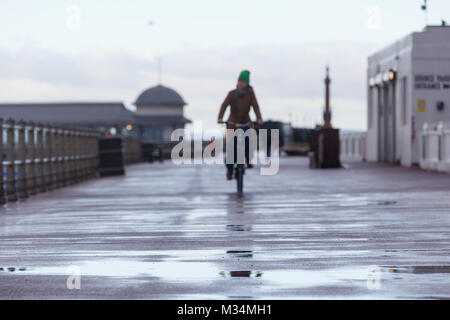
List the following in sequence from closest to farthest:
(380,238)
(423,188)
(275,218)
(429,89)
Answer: (380,238) → (275,218) → (423,188) → (429,89)

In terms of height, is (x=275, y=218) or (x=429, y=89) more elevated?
(x=429, y=89)

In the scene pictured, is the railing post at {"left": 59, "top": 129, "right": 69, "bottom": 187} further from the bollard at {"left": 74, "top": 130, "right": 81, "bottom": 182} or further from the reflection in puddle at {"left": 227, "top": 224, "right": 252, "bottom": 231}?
the reflection in puddle at {"left": 227, "top": 224, "right": 252, "bottom": 231}

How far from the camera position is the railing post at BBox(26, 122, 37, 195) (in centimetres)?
1933

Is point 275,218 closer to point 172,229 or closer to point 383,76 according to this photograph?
point 172,229

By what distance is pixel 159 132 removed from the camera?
362ft

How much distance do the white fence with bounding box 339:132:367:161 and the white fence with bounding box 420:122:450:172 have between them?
15.6m

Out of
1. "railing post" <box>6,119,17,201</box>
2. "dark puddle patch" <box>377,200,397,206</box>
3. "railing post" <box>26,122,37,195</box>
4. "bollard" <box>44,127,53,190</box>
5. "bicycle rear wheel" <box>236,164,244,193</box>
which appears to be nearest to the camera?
"dark puddle patch" <box>377,200,397,206</box>

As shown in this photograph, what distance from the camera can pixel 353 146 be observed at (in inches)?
2040

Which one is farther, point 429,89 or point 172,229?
point 429,89

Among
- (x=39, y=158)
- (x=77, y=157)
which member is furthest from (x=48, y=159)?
(x=77, y=157)

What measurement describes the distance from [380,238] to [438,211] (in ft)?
11.0

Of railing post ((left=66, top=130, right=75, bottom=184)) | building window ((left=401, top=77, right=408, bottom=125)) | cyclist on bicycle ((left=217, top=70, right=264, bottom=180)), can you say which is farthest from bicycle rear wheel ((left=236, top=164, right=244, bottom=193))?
building window ((left=401, top=77, right=408, bottom=125))

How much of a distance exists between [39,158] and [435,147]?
510 inches
